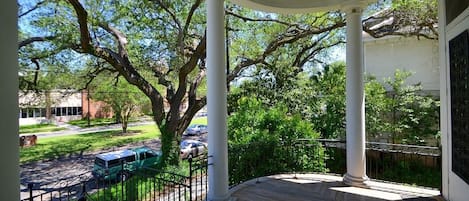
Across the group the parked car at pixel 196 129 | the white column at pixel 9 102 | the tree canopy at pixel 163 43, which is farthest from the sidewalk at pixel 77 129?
the white column at pixel 9 102

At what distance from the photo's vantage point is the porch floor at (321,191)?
411 centimetres

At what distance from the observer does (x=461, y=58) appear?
10.3 feet

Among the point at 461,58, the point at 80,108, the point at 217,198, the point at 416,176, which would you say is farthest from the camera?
the point at 80,108

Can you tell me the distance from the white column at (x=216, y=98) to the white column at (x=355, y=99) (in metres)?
2.23

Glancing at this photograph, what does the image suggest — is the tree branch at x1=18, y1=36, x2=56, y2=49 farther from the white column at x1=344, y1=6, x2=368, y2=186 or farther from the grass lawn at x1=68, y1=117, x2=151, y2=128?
the grass lawn at x1=68, y1=117, x2=151, y2=128

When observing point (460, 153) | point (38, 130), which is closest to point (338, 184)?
point (460, 153)

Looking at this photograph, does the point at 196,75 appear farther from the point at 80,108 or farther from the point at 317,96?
the point at 80,108

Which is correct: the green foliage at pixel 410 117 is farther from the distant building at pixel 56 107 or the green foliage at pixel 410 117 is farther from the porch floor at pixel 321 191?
the distant building at pixel 56 107

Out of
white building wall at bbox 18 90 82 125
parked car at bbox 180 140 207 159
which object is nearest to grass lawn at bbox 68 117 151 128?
white building wall at bbox 18 90 82 125

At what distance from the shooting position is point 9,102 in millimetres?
1317

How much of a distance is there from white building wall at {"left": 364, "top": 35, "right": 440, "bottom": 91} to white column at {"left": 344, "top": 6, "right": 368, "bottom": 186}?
20.1 ft

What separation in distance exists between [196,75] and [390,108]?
21.7 feet

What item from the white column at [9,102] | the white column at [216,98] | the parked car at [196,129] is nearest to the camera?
the white column at [9,102]

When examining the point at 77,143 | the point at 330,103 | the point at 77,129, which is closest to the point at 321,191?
the point at 330,103
